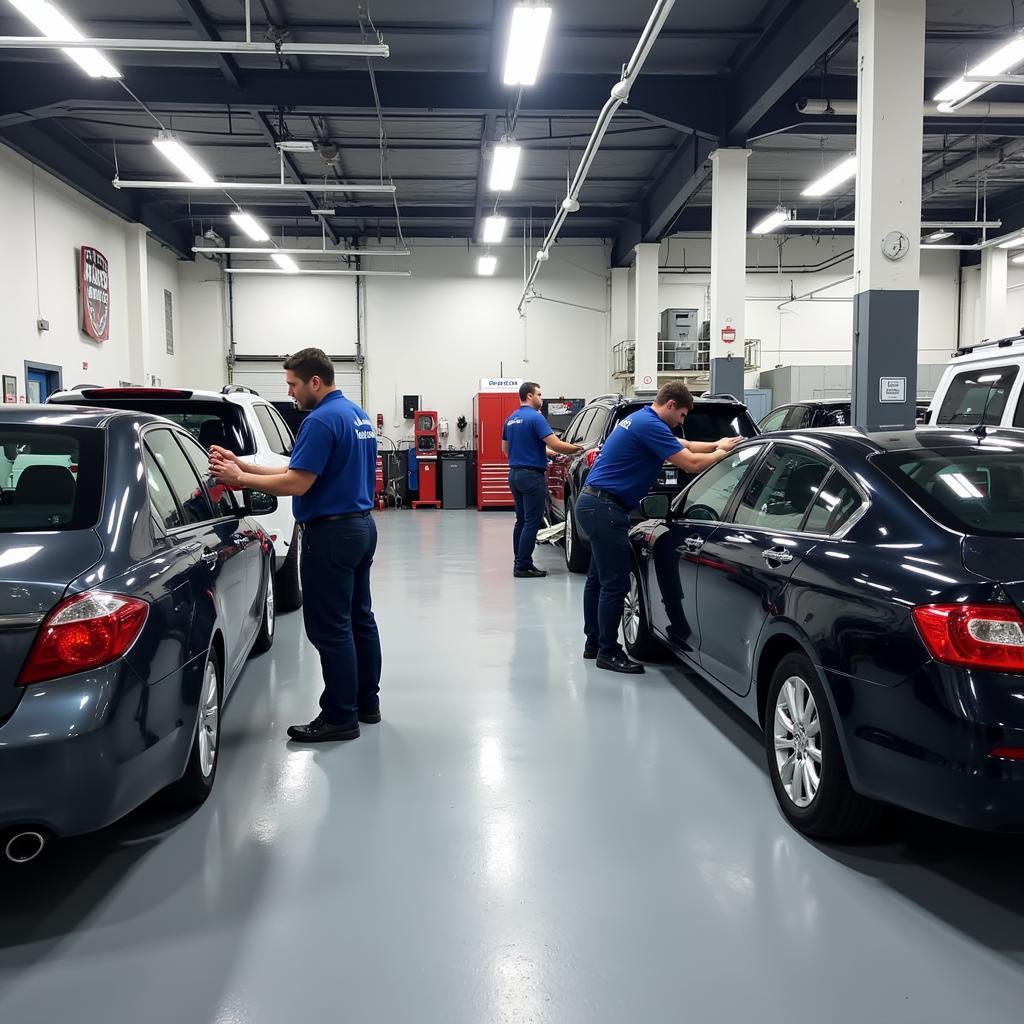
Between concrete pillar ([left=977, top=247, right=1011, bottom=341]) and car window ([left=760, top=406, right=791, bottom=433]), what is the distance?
871cm

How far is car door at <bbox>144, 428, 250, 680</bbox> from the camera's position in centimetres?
279

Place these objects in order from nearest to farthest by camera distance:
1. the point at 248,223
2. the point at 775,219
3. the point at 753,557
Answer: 1. the point at 753,557
2. the point at 248,223
3. the point at 775,219

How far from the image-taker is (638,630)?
4.55 meters

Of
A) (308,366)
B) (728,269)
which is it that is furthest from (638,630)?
(728,269)

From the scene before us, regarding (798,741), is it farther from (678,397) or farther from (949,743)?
(678,397)

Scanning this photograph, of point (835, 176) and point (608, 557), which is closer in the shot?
point (608, 557)

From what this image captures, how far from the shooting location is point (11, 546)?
2.07 meters

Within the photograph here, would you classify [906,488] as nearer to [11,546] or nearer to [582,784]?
[582,784]

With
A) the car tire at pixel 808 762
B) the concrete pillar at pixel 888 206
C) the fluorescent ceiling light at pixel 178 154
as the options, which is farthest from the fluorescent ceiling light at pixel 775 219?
the car tire at pixel 808 762

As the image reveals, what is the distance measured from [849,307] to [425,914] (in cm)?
1729

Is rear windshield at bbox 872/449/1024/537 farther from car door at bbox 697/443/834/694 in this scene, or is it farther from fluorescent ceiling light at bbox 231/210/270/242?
fluorescent ceiling light at bbox 231/210/270/242

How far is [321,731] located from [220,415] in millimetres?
2200

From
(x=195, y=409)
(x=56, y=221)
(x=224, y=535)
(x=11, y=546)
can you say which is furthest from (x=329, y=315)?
(x=11, y=546)

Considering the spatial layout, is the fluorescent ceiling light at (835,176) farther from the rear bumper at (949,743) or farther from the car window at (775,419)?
the rear bumper at (949,743)
